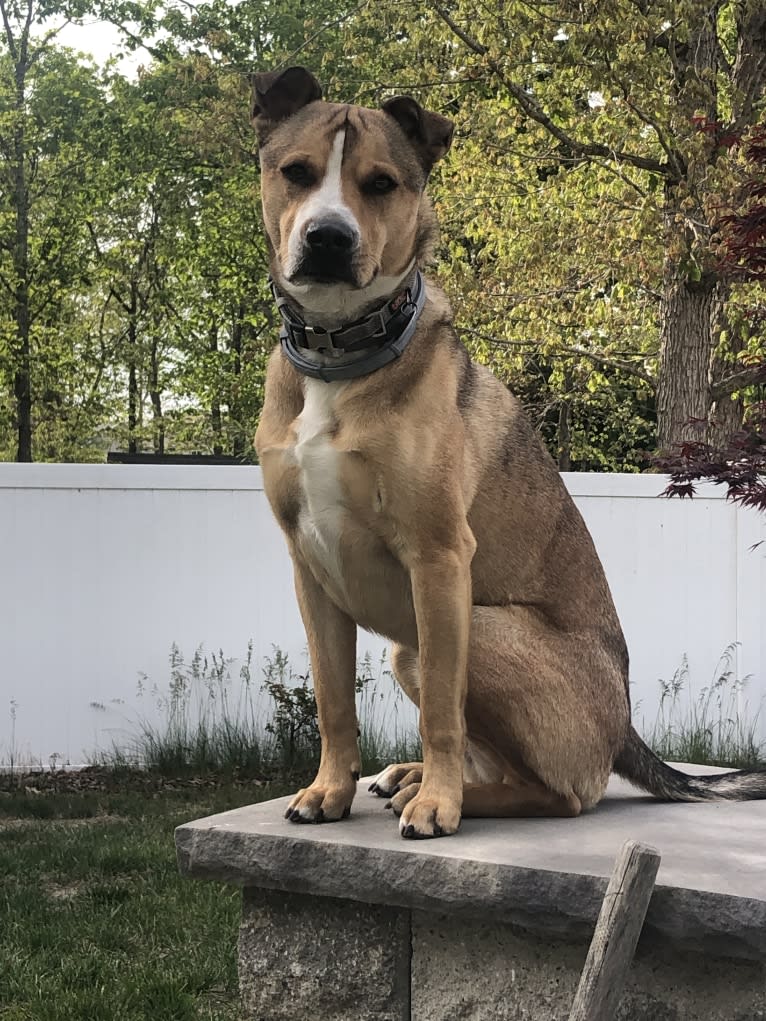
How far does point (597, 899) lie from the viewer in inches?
104

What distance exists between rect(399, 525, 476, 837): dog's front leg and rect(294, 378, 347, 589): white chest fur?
9.6 inches

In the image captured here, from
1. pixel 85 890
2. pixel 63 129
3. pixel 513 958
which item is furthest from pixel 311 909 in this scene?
pixel 63 129

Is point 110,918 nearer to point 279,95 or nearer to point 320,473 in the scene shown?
point 320,473

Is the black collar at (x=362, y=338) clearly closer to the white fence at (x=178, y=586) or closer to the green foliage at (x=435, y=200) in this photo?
the green foliage at (x=435, y=200)

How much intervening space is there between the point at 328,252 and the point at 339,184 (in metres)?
0.19

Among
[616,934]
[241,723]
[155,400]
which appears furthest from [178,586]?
[155,400]

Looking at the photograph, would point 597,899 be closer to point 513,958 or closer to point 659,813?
point 513,958

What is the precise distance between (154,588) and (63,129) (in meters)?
20.1

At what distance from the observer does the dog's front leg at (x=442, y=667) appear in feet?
9.74

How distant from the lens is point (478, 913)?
2.82 m

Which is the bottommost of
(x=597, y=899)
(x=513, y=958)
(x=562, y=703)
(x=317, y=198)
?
(x=513, y=958)

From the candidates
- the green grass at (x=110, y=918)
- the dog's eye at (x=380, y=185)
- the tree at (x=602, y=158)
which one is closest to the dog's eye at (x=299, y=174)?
the dog's eye at (x=380, y=185)

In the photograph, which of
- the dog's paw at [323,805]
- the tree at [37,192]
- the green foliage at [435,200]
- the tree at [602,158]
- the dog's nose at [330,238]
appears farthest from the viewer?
the tree at [37,192]

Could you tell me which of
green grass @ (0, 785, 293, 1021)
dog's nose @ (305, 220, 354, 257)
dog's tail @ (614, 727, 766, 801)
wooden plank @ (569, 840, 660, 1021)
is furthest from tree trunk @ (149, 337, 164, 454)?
wooden plank @ (569, 840, 660, 1021)
